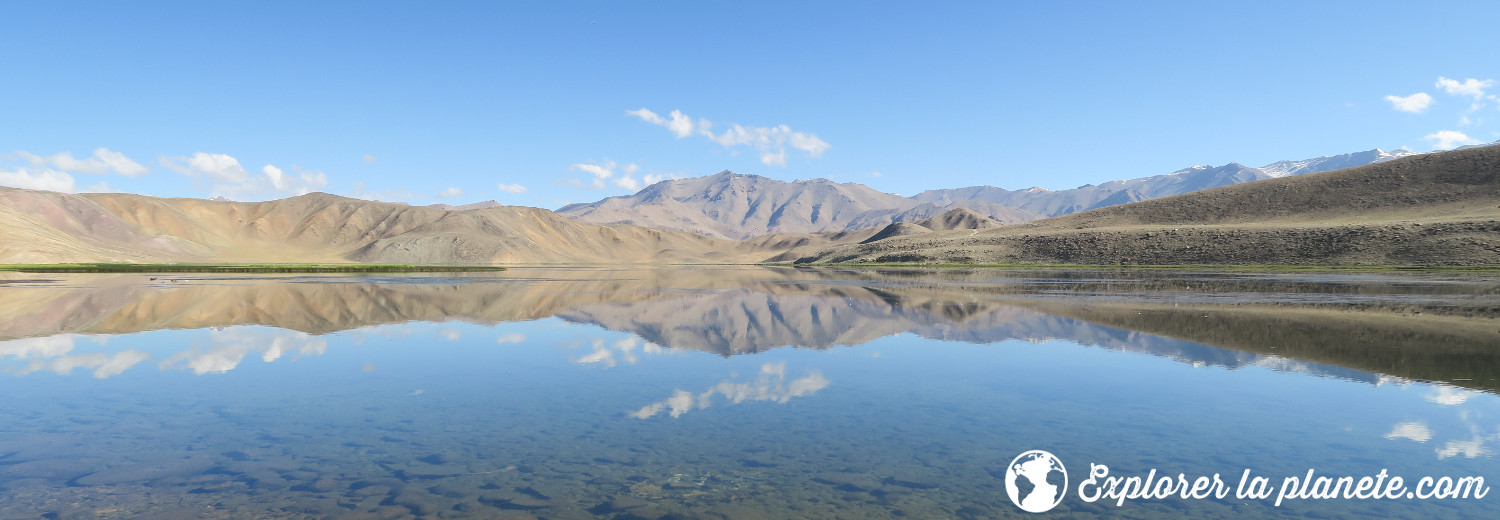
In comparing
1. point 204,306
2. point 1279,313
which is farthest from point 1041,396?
point 204,306

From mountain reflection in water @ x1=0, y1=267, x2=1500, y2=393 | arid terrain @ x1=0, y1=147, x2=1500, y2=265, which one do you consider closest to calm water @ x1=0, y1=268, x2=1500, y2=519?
mountain reflection in water @ x1=0, y1=267, x2=1500, y2=393

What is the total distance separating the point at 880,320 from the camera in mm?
35625

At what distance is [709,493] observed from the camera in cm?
995

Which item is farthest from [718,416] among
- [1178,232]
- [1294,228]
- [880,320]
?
[1178,232]

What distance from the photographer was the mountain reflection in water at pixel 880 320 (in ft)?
72.8

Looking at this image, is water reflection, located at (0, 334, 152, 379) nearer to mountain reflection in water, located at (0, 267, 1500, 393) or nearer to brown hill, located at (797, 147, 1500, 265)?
mountain reflection in water, located at (0, 267, 1500, 393)

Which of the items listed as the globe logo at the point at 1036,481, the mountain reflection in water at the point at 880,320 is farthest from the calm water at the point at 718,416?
the mountain reflection in water at the point at 880,320

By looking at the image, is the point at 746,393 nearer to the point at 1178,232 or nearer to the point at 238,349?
the point at 238,349

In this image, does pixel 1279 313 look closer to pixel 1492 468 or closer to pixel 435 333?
pixel 1492 468

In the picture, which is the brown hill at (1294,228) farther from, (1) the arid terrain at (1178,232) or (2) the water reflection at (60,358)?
(2) the water reflection at (60,358)

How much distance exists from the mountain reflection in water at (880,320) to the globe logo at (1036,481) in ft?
43.1

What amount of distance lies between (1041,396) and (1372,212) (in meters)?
163

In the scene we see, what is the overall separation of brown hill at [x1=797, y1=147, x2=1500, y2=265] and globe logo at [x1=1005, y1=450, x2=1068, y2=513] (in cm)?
12064

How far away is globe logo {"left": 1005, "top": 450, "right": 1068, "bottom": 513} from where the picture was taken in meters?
9.77
